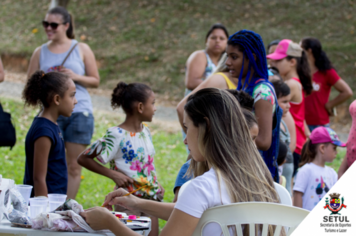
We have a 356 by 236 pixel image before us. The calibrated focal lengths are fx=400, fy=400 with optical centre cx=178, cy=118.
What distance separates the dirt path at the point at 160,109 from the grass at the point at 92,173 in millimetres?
569

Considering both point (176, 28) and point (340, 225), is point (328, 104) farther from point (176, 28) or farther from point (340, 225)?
point (176, 28)

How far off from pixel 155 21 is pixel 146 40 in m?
1.18

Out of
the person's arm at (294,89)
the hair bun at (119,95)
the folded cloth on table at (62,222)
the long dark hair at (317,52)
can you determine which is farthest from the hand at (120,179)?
the long dark hair at (317,52)

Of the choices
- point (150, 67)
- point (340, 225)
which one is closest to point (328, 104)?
point (340, 225)

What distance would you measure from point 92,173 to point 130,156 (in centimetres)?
368

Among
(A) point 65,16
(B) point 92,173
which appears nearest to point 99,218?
(A) point 65,16

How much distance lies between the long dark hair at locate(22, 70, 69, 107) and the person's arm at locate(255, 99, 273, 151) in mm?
1593

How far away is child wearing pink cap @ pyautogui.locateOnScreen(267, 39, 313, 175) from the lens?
446 cm

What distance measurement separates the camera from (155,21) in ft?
52.5

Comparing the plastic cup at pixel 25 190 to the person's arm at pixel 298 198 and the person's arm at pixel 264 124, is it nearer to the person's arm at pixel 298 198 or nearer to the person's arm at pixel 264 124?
the person's arm at pixel 264 124

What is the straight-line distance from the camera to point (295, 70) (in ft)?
15.2

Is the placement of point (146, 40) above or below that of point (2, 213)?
above

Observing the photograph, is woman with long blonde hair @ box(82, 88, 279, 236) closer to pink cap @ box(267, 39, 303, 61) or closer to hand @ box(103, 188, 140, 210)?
hand @ box(103, 188, 140, 210)

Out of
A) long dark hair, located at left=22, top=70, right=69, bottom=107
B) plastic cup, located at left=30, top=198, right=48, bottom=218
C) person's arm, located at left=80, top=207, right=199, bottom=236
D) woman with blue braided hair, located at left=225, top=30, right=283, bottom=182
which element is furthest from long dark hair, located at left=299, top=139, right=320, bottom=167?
plastic cup, located at left=30, top=198, right=48, bottom=218
